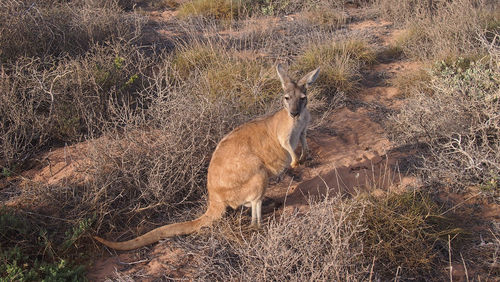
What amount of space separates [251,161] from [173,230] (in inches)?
43.6

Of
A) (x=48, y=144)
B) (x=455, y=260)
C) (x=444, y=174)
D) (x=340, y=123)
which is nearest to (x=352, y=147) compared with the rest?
(x=340, y=123)

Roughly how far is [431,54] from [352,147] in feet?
11.2

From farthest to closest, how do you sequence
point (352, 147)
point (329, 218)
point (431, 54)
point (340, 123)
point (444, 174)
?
1. point (431, 54)
2. point (340, 123)
3. point (352, 147)
4. point (444, 174)
5. point (329, 218)

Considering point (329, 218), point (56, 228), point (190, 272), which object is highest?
point (329, 218)

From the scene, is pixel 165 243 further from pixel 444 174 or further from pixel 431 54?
pixel 431 54

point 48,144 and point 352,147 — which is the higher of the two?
point 48,144

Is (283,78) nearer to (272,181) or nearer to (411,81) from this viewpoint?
(272,181)

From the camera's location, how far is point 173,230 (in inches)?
156

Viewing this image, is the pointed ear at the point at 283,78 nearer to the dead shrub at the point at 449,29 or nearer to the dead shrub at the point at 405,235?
the dead shrub at the point at 405,235

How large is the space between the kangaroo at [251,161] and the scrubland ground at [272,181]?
16 centimetres

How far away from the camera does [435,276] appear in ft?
11.2

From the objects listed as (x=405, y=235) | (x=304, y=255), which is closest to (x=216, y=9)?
(x=405, y=235)

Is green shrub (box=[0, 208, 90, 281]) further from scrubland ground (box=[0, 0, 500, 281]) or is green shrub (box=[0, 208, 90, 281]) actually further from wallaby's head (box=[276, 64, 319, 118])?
wallaby's head (box=[276, 64, 319, 118])

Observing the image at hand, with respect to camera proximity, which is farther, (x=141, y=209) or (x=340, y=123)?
(x=340, y=123)
